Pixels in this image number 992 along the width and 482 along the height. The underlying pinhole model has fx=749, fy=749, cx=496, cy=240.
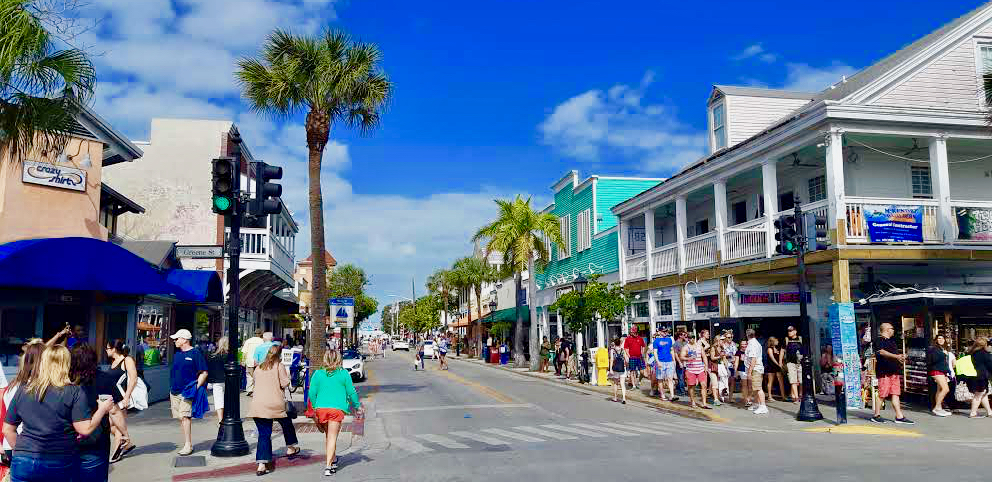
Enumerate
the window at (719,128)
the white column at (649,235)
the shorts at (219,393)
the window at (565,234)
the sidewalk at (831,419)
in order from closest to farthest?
the shorts at (219,393) < the sidewalk at (831,419) < the window at (719,128) < the white column at (649,235) < the window at (565,234)

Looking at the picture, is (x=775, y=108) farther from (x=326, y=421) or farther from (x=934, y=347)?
(x=326, y=421)

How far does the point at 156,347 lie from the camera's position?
67.1 feet

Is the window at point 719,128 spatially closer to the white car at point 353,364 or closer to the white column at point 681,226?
the white column at point 681,226

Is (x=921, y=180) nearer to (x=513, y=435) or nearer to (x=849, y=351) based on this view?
(x=849, y=351)

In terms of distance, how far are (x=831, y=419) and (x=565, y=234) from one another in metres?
24.2

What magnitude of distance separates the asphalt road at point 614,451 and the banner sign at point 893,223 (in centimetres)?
465

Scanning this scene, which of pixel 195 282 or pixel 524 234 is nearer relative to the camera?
pixel 195 282

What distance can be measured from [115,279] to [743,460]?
1209cm

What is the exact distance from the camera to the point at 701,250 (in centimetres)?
2408

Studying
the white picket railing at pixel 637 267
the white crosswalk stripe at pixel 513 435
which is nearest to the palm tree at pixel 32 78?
the white crosswalk stripe at pixel 513 435

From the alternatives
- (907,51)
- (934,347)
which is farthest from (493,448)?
(907,51)

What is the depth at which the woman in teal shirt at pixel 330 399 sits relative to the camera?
9688mm

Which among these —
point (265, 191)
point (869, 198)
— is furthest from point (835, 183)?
point (265, 191)

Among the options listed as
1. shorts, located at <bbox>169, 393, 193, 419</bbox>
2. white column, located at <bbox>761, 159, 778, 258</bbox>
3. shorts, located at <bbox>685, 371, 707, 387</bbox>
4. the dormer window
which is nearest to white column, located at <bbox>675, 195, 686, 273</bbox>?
the dormer window
